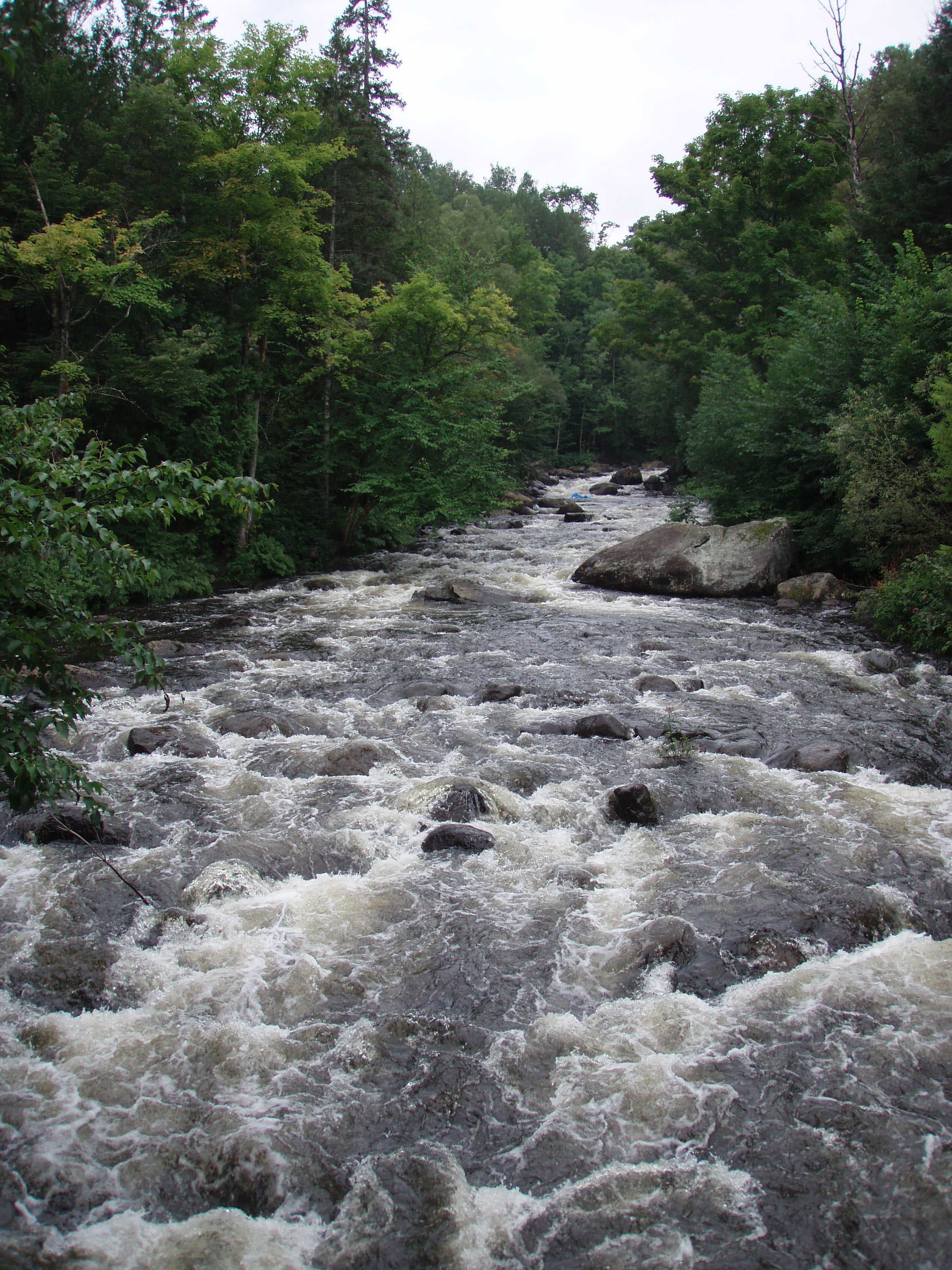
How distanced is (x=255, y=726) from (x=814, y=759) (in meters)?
6.75

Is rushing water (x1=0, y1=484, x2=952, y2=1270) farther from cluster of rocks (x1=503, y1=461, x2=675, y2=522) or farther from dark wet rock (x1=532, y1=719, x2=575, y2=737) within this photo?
cluster of rocks (x1=503, y1=461, x2=675, y2=522)

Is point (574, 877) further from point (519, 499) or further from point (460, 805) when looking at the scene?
point (519, 499)

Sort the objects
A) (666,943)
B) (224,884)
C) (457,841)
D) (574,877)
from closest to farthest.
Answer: (666,943) → (224,884) → (574,877) → (457,841)

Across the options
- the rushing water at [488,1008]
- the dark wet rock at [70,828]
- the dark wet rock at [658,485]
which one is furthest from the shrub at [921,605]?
the dark wet rock at [658,485]

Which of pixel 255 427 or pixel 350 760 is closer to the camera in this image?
pixel 350 760

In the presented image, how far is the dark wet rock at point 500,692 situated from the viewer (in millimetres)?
11555

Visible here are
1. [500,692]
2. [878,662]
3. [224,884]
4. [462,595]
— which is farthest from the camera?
[462,595]

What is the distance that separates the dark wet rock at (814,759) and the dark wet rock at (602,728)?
1.76 metres

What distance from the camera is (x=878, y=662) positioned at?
41.9 ft

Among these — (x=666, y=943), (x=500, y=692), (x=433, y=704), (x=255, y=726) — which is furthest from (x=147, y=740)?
(x=666, y=943)

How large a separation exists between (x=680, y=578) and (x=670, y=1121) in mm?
15168

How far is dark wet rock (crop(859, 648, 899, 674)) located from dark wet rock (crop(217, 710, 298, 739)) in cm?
891

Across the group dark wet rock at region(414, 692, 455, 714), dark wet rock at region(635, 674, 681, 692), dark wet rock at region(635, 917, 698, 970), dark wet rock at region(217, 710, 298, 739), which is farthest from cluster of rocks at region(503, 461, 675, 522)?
dark wet rock at region(635, 917, 698, 970)

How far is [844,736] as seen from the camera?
996 centimetres
